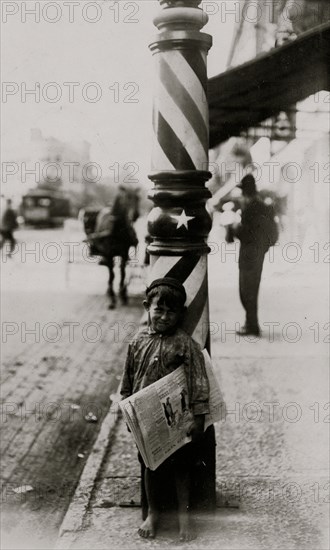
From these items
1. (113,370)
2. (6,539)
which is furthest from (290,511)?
(113,370)

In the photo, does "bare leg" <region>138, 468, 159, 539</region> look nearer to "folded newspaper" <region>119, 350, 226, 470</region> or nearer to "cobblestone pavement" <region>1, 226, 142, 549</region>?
"folded newspaper" <region>119, 350, 226, 470</region>

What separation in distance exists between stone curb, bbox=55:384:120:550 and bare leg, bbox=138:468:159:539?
407mm

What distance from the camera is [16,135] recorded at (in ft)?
24.9

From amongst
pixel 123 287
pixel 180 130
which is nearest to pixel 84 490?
pixel 180 130

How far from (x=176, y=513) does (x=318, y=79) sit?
5384 mm

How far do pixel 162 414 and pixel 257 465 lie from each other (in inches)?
63.8

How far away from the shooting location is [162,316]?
413cm

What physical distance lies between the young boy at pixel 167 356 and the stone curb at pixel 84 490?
1.43 feet

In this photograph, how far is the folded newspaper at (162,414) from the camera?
3.98m

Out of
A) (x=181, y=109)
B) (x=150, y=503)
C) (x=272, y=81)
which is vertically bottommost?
(x=150, y=503)

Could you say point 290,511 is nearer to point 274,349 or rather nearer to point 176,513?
point 176,513

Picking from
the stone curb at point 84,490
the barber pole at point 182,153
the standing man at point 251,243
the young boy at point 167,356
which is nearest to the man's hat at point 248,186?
the standing man at point 251,243

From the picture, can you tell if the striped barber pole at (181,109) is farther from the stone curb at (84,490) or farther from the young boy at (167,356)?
the stone curb at (84,490)

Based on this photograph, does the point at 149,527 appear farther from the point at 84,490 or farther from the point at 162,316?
the point at 162,316
